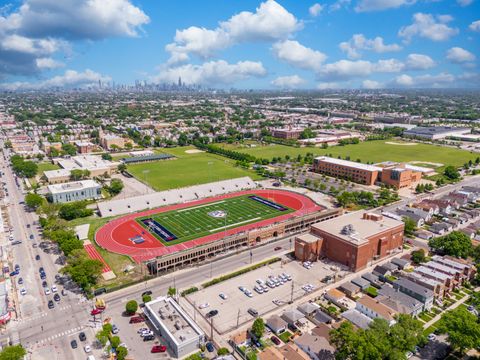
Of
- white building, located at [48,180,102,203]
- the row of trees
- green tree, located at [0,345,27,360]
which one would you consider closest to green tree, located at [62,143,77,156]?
white building, located at [48,180,102,203]

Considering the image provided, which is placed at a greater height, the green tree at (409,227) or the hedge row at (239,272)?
the green tree at (409,227)

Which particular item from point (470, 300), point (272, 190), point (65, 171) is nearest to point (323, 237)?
point (470, 300)

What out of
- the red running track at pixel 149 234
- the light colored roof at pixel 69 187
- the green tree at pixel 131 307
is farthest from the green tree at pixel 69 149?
the green tree at pixel 131 307

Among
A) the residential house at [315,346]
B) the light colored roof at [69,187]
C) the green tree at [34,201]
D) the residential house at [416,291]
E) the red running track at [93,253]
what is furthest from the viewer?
the light colored roof at [69,187]

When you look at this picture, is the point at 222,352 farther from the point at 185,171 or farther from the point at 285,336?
the point at 185,171

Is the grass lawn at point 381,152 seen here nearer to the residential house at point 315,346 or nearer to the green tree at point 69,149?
the green tree at point 69,149

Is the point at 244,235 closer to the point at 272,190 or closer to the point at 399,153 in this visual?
the point at 272,190

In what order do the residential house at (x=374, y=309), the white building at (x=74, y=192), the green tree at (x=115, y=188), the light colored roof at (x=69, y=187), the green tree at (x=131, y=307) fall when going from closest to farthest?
1. the residential house at (x=374, y=309)
2. the green tree at (x=131, y=307)
3. the white building at (x=74, y=192)
4. the light colored roof at (x=69, y=187)
5. the green tree at (x=115, y=188)

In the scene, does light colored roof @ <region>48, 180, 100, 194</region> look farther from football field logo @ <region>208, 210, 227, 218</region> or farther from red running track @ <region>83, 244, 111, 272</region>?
football field logo @ <region>208, 210, 227, 218</region>
